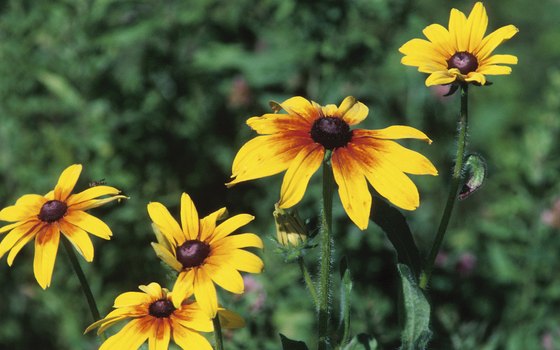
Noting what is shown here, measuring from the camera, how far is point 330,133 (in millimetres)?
1646

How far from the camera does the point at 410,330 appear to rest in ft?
5.87

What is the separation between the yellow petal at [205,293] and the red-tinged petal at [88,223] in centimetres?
25

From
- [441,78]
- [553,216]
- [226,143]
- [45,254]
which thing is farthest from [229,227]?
[226,143]

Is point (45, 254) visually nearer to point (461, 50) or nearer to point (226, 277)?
point (226, 277)

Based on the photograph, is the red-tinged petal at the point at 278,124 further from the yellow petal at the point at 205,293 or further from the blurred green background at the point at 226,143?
the blurred green background at the point at 226,143

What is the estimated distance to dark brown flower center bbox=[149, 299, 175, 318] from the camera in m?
1.68

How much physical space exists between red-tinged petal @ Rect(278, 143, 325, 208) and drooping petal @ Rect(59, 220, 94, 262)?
437 mm

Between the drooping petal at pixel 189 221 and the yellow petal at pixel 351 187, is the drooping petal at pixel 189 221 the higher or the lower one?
the lower one

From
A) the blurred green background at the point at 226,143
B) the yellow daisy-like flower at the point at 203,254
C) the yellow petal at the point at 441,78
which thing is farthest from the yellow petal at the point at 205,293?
the blurred green background at the point at 226,143

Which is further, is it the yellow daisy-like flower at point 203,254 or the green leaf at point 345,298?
the green leaf at point 345,298

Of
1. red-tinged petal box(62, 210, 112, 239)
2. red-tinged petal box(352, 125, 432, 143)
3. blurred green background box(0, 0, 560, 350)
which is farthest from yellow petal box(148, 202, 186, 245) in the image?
blurred green background box(0, 0, 560, 350)

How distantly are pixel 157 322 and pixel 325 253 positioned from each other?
40cm

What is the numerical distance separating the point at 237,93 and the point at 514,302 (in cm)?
190

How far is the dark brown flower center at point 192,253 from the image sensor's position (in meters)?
1.60
